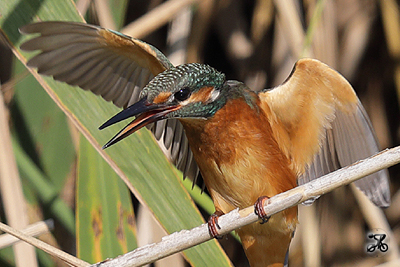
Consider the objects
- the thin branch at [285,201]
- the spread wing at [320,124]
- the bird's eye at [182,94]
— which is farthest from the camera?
the spread wing at [320,124]

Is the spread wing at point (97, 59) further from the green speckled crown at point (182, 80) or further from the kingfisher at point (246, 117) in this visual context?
the green speckled crown at point (182, 80)

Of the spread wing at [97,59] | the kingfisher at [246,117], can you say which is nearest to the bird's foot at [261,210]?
the kingfisher at [246,117]

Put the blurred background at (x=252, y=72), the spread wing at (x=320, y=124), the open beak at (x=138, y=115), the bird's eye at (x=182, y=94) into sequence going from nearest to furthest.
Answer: the open beak at (x=138, y=115) < the bird's eye at (x=182, y=94) < the spread wing at (x=320, y=124) < the blurred background at (x=252, y=72)

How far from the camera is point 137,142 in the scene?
1.27m

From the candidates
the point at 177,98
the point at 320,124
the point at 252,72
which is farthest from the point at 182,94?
the point at 252,72

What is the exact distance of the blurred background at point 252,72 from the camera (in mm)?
1709

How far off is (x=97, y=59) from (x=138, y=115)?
37 cm

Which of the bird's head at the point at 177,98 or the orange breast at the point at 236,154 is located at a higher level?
the bird's head at the point at 177,98

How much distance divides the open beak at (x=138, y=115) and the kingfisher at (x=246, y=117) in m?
0.05

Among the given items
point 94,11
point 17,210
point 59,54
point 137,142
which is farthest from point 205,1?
point 17,210

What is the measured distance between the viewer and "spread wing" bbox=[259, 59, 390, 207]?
4.56 feet

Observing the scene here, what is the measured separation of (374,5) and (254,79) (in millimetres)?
647

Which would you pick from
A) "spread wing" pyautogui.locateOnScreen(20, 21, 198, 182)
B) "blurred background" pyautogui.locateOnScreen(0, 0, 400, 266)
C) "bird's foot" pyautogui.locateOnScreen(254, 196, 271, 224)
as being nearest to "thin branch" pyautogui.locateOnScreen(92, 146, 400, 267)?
"bird's foot" pyautogui.locateOnScreen(254, 196, 271, 224)

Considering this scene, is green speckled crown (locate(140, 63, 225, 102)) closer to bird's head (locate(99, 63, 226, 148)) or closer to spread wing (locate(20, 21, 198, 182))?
bird's head (locate(99, 63, 226, 148))
